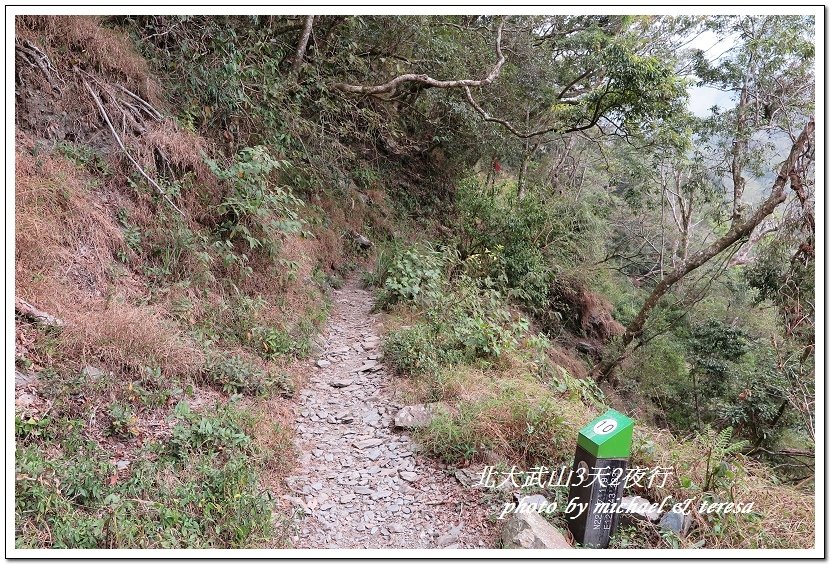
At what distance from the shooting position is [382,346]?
6.09 meters

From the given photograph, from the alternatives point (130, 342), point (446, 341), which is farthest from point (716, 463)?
point (130, 342)

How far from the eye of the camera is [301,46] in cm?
805

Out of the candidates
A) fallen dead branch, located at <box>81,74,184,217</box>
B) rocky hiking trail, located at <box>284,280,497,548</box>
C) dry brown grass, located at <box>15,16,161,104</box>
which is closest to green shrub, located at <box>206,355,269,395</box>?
rocky hiking trail, located at <box>284,280,497,548</box>

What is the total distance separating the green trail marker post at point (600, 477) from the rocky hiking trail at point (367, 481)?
2.16 ft

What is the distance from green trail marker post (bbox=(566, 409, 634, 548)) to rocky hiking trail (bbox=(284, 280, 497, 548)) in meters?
0.66

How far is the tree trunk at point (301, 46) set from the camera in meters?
7.88

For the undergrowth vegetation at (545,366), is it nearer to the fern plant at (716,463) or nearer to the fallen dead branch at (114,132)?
the fern plant at (716,463)

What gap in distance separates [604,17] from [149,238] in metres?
13.5

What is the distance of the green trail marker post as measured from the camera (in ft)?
9.36

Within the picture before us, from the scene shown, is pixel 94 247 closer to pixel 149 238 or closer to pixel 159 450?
pixel 149 238

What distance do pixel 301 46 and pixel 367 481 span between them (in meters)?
7.20

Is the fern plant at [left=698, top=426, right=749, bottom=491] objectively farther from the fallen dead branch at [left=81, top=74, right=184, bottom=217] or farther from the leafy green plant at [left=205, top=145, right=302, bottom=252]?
the fallen dead branch at [left=81, top=74, right=184, bottom=217]

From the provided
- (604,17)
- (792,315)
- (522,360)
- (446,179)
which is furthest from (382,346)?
(604,17)

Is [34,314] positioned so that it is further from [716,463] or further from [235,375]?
[716,463]
